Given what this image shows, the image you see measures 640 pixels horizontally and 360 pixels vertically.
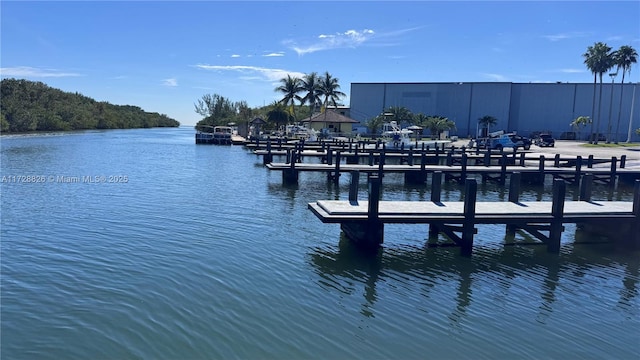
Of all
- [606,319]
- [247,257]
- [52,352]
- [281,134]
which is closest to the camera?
[52,352]

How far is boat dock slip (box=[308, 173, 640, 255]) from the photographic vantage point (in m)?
12.2

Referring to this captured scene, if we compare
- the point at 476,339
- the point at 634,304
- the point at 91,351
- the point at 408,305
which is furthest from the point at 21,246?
the point at 634,304

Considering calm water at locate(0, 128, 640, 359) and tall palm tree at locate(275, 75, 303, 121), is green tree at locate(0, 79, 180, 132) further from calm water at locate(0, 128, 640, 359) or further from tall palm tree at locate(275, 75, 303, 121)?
calm water at locate(0, 128, 640, 359)

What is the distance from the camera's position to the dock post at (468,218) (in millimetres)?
12234

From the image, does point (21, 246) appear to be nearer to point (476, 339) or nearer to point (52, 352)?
point (52, 352)

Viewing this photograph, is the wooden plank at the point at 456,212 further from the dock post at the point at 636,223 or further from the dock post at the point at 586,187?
the dock post at the point at 586,187

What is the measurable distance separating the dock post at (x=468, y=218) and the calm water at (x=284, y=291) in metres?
0.32

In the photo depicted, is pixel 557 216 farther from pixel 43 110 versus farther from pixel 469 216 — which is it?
pixel 43 110

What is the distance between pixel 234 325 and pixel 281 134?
5909 cm

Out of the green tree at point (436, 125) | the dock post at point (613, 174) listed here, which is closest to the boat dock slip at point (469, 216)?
the dock post at point (613, 174)

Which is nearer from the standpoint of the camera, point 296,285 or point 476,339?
point 476,339

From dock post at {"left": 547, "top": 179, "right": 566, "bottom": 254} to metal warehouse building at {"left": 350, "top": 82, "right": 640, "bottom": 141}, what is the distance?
69.3 meters

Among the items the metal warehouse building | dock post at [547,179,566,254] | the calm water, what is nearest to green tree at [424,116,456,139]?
the metal warehouse building

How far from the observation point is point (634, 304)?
975 centimetres
